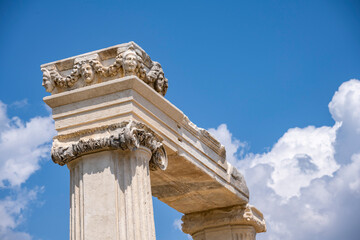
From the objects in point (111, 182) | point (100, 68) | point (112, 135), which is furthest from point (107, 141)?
point (100, 68)

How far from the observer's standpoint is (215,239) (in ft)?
78.6

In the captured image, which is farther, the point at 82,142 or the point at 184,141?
the point at 184,141

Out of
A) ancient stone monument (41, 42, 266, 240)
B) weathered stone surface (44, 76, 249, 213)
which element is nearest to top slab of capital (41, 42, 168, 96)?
ancient stone monument (41, 42, 266, 240)

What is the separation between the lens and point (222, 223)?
23.8 metres

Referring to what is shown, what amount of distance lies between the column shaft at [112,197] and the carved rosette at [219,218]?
25.6 feet

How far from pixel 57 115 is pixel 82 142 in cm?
121

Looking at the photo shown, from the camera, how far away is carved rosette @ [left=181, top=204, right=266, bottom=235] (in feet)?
77.8

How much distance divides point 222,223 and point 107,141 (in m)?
8.72

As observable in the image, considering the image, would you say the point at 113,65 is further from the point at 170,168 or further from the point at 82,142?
the point at 170,168

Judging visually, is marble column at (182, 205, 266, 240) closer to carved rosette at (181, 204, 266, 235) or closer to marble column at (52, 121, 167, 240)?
carved rosette at (181, 204, 266, 235)

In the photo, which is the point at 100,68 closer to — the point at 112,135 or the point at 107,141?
the point at 112,135

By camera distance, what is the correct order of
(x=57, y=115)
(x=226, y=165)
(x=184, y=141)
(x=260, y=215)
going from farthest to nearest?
(x=260, y=215)
(x=226, y=165)
(x=184, y=141)
(x=57, y=115)

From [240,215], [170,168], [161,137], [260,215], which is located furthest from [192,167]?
[260,215]

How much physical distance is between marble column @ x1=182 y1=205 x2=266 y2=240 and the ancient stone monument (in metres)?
4.88
